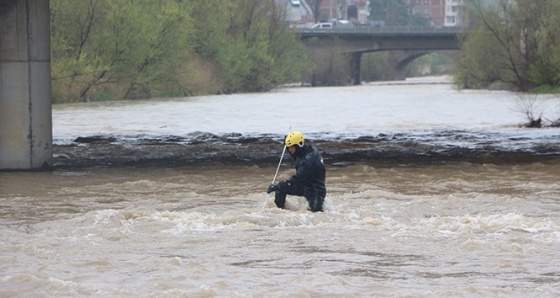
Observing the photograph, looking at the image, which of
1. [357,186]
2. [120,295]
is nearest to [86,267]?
[120,295]

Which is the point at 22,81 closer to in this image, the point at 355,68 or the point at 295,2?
the point at 355,68

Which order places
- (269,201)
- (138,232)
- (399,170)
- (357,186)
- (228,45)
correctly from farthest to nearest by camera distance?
(228,45) < (399,170) < (357,186) < (269,201) < (138,232)

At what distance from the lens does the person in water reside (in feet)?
55.0

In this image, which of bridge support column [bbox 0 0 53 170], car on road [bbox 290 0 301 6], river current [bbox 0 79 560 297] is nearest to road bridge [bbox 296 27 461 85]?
river current [bbox 0 79 560 297]

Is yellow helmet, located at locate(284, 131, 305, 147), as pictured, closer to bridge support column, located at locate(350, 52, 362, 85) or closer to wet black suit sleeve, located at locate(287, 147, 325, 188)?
wet black suit sleeve, located at locate(287, 147, 325, 188)

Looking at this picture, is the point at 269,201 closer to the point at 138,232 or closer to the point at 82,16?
the point at 138,232

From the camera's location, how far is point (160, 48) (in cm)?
6631

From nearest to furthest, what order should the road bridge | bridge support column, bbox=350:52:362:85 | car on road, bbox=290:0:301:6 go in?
the road bridge, bridge support column, bbox=350:52:362:85, car on road, bbox=290:0:301:6

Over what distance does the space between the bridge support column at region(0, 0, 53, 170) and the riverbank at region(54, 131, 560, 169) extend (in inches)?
71.1

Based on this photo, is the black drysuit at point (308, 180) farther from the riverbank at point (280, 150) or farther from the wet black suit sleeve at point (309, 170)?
the riverbank at point (280, 150)

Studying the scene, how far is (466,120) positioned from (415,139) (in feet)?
33.5

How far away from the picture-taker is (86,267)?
13164 millimetres

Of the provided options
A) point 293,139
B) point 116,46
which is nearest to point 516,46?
point 116,46

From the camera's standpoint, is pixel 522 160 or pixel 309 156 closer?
pixel 309 156
